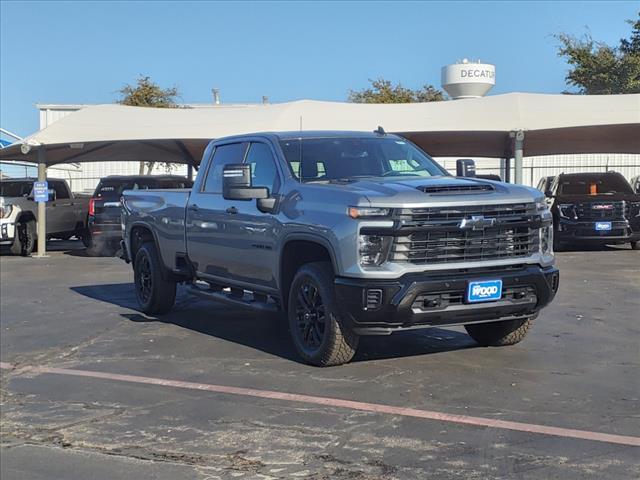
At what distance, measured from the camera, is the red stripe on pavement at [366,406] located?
496 centimetres

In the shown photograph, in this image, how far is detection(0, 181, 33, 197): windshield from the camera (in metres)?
19.6

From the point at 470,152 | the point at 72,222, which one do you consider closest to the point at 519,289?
the point at 470,152

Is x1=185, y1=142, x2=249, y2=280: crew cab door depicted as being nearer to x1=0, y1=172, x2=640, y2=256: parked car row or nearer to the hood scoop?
the hood scoop

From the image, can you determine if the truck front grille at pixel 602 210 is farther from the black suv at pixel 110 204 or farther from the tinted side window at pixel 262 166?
the tinted side window at pixel 262 166

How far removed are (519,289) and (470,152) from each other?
1455 cm

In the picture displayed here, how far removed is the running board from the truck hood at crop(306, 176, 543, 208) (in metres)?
1.38

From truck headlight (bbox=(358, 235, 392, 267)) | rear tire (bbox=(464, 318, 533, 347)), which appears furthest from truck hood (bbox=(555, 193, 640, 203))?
truck headlight (bbox=(358, 235, 392, 267))

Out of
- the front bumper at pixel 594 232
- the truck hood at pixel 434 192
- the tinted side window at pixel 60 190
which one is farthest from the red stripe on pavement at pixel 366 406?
the tinted side window at pixel 60 190

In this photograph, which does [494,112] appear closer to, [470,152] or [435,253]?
[470,152]

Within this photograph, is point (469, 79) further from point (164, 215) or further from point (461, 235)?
point (461, 235)

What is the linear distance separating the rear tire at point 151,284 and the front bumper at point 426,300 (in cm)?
381

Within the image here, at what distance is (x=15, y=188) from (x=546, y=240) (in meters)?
16.0

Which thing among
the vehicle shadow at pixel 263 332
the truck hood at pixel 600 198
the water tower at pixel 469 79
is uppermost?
the water tower at pixel 469 79

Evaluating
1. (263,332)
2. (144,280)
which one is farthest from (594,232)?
(144,280)
